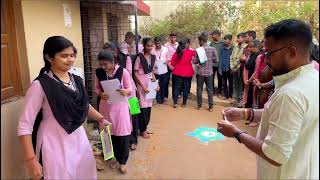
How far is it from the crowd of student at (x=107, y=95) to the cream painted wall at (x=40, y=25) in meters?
0.66

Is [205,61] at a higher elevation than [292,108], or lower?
lower

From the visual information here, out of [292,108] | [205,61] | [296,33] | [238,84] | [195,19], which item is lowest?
[238,84]

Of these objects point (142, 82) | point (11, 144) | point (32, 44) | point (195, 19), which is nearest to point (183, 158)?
point (142, 82)

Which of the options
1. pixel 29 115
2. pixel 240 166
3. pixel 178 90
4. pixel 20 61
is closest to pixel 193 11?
pixel 178 90

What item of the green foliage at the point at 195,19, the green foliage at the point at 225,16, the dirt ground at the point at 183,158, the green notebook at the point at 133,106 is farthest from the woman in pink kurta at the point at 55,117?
the green foliage at the point at 195,19

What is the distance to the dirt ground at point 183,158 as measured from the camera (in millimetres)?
4145

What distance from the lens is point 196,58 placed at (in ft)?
24.2

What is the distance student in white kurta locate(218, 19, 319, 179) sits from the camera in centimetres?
146

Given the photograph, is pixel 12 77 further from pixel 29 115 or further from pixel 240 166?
pixel 240 166

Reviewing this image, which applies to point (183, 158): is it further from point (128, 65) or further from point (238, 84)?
point (238, 84)

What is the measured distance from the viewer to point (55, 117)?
2320 millimetres

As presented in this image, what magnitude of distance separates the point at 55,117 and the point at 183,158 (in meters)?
2.71

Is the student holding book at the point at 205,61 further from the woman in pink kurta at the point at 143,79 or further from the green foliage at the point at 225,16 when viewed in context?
the green foliage at the point at 225,16

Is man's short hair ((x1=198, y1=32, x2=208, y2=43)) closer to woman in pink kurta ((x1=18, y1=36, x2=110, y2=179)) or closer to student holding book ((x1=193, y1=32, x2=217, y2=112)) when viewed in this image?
student holding book ((x1=193, y1=32, x2=217, y2=112))
